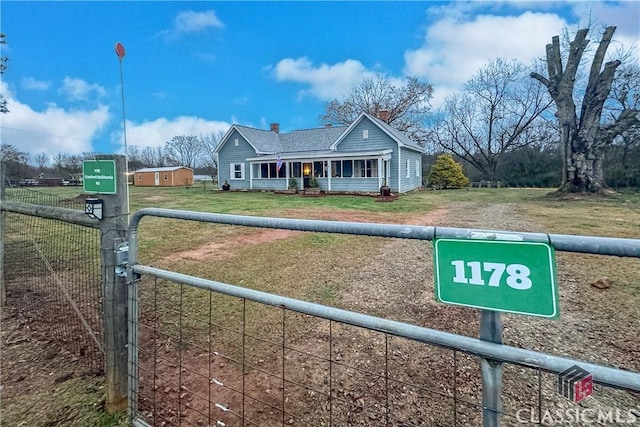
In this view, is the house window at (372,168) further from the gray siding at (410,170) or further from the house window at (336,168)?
the house window at (336,168)

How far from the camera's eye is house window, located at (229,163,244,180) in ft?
77.6

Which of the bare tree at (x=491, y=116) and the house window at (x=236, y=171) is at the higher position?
the bare tree at (x=491, y=116)

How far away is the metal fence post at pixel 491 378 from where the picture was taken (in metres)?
0.98

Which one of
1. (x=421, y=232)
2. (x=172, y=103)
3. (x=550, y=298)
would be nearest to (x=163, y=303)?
(x=421, y=232)

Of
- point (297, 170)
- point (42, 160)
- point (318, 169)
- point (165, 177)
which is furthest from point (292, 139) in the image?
point (42, 160)

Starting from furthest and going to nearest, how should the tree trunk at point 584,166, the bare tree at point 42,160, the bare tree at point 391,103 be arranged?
the bare tree at point 42,160 < the bare tree at point 391,103 < the tree trunk at point 584,166

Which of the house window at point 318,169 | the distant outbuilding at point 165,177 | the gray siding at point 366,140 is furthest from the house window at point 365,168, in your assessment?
the distant outbuilding at point 165,177

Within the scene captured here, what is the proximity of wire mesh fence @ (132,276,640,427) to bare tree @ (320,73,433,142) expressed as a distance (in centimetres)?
3174

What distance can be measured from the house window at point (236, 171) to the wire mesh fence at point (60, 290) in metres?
17.2

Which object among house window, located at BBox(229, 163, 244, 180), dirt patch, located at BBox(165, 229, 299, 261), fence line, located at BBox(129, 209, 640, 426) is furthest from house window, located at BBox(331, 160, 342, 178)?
fence line, located at BBox(129, 209, 640, 426)

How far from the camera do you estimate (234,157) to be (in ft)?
78.3

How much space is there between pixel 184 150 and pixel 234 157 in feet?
131

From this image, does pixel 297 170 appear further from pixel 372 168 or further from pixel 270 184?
pixel 372 168

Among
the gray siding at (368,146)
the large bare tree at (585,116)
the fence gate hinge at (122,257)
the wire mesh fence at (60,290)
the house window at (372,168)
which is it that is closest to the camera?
the fence gate hinge at (122,257)
